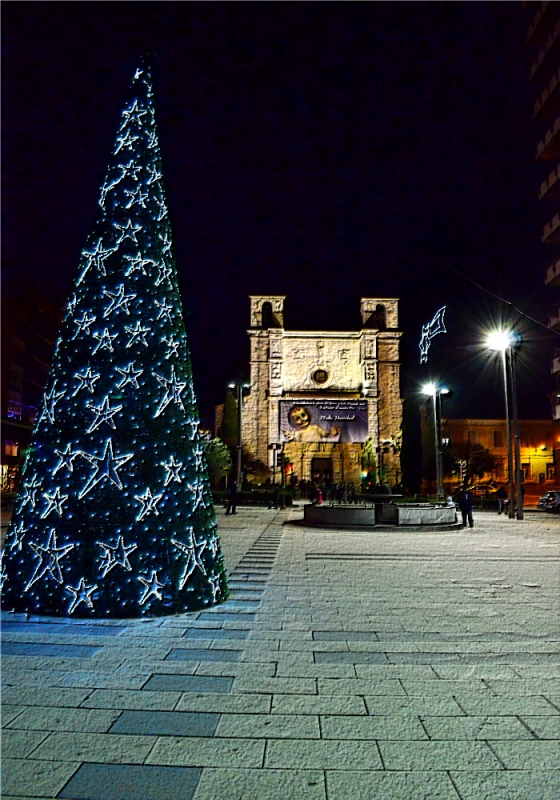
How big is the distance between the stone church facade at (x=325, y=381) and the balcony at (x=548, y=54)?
26.3m

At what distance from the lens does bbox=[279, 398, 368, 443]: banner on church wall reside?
51.4m

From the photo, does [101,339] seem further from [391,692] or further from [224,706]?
[391,692]

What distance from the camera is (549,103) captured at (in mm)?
35656

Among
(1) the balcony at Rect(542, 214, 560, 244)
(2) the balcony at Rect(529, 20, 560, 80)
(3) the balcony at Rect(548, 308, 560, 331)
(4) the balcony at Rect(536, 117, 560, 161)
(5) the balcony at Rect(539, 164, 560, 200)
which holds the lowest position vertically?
(3) the balcony at Rect(548, 308, 560, 331)

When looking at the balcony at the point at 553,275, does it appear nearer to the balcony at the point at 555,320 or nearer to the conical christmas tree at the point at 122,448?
the balcony at the point at 555,320

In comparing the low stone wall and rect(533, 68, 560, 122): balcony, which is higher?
rect(533, 68, 560, 122): balcony

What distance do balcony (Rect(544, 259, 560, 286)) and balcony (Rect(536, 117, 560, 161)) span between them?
20.9 ft

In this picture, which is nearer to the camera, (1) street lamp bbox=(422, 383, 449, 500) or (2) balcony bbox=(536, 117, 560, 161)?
(1) street lamp bbox=(422, 383, 449, 500)

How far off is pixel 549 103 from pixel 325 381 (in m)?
29.7

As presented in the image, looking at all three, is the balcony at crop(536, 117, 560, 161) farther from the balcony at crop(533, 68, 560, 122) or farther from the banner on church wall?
the banner on church wall

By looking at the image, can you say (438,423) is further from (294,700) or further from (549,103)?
(294,700)

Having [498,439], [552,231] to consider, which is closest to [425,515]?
[552,231]

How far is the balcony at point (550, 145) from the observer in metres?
34.4

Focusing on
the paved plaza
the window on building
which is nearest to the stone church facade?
the window on building
